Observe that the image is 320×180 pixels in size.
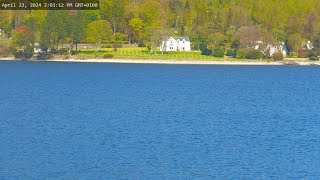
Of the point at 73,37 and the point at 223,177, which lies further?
the point at 73,37

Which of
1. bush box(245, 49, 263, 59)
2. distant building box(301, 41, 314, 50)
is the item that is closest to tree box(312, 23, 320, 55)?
distant building box(301, 41, 314, 50)

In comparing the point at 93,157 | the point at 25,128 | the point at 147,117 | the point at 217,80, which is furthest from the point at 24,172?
the point at 217,80

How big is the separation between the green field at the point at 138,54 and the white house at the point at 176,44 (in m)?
2.41

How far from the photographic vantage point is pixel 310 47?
127750 millimetres

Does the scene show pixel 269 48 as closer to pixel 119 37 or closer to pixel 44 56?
pixel 119 37

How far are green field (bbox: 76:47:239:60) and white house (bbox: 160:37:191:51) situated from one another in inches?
94.8

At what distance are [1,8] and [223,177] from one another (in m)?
112

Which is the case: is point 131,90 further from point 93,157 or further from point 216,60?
point 216,60

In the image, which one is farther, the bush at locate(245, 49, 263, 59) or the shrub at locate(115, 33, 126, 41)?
the shrub at locate(115, 33, 126, 41)

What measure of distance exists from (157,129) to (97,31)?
81.3 m

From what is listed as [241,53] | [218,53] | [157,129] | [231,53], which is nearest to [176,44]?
[218,53]

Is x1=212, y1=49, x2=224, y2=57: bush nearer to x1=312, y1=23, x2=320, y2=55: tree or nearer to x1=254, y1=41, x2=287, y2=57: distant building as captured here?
x1=254, y1=41, x2=287, y2=57: distant building

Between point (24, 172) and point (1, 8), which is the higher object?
point (1, 8)

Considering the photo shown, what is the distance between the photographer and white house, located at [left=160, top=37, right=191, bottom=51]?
12850 cm
